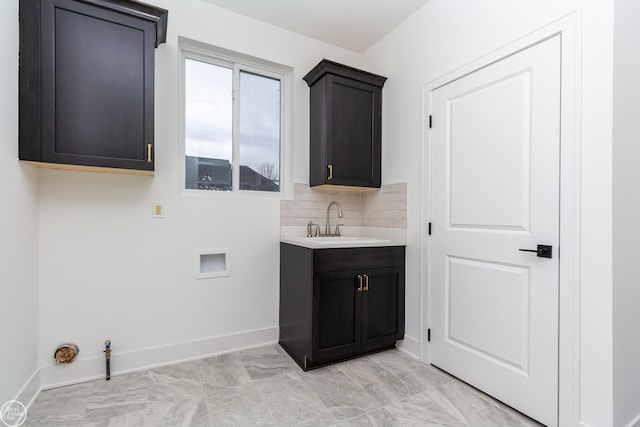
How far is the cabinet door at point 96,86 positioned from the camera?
168 cm

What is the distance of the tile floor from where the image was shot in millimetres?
1650

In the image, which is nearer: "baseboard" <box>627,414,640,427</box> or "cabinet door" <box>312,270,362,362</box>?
"baseboard" <box>627,414,640,427</box>

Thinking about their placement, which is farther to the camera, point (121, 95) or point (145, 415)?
point (121, 95)

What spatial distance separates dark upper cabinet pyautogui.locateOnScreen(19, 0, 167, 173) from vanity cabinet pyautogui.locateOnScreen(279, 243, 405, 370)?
1.31 m

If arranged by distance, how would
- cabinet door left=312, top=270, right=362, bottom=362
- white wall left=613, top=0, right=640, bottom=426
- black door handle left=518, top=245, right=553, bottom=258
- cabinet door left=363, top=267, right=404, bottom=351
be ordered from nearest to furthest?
white wall left=613, top=0, right=640, bottom=426
black door handle left=518, top=245, right=553, bottom=258
cabinet door left=312, top=270, right=362, bottom=362
cabinet door left=363, top=267, right=404, bottom=351

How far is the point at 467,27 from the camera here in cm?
208

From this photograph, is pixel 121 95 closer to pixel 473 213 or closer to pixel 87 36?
pixel 87 36

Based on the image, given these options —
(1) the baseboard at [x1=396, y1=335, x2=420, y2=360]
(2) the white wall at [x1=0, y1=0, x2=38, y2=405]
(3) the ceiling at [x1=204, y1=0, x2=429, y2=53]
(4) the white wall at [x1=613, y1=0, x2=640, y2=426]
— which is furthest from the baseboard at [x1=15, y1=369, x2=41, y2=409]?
(4) the white wall at [x1=613, y1=0, x2=640, y2=426]

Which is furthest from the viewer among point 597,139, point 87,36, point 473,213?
point 473,213

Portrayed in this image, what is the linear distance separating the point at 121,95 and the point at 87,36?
35cm

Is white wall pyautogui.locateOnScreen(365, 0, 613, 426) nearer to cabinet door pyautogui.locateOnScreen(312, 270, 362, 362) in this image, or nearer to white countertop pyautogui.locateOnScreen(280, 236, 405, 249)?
white countertop pyautogui.locateOnScreen(280, 236, 405, 249)

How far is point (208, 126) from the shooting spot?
101 inches

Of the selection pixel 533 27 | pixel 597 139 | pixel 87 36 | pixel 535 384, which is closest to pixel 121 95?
pixel 87 36

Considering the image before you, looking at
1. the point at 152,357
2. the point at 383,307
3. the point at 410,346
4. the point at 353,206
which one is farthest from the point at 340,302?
the point at 152,357
